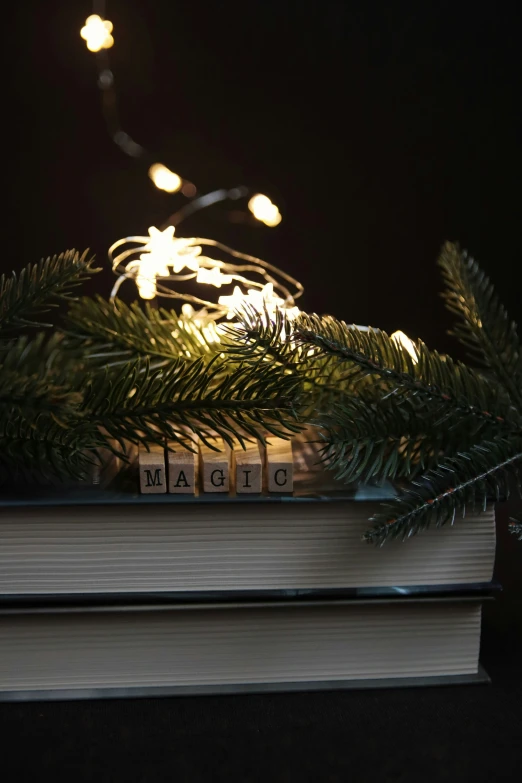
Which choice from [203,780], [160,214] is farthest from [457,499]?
[160,214]

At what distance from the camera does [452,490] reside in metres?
0.48

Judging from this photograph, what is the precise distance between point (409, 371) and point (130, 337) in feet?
0.60

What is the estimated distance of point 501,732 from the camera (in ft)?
1.58

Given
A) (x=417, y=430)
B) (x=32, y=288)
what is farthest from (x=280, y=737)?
(x=32, y=288)

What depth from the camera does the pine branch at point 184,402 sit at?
49 cm

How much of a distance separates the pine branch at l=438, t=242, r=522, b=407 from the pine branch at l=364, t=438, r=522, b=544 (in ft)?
0.17

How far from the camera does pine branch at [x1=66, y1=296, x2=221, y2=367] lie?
56cm

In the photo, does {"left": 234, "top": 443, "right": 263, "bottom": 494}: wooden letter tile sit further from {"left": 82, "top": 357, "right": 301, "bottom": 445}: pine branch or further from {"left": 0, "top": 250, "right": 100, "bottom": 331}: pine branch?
{"left": 0, "top": 250, "right": 100, "bottom": 331}: pine branch

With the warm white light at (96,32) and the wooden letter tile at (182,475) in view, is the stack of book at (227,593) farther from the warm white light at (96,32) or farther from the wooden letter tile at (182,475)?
the warm white light at (96,32)

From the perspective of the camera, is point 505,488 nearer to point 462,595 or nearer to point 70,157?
point 462,595

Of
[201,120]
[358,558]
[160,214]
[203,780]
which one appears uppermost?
[201,120]

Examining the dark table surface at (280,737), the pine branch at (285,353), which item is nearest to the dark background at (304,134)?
the pine branch at (285,353)

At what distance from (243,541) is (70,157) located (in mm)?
681

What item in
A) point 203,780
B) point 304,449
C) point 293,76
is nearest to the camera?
point 203,780
